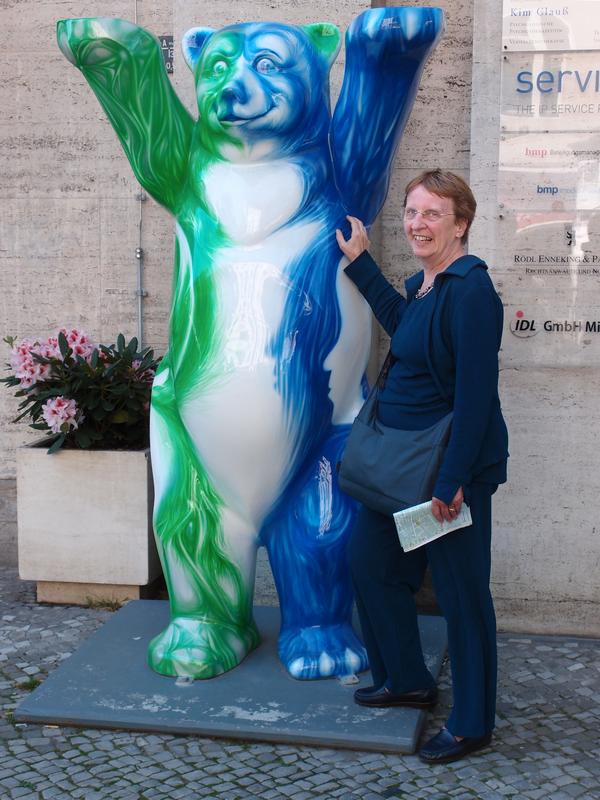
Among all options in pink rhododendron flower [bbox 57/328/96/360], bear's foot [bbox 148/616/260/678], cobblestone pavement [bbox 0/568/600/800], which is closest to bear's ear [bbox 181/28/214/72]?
pink rhododendron flower [bbox 57/328/96/360]

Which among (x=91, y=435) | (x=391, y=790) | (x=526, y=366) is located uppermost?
(x=526, y=366)

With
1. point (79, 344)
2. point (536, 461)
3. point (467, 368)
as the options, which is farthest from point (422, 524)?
point (79, 344)

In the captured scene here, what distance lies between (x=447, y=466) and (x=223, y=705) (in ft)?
3.34

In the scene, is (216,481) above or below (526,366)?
below

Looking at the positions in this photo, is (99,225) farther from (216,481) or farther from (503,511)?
(503,511)

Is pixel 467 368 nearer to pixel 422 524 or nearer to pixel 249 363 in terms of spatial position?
pixel 422 524

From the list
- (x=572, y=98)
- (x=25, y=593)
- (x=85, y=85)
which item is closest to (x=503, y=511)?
(x=572, y=98)

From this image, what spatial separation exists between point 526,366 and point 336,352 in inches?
38.4

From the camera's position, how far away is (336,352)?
3051 millimetres

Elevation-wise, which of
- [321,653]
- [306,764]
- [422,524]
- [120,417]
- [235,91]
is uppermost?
[235,91]

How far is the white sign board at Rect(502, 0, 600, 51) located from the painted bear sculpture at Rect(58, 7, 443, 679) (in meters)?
0.88

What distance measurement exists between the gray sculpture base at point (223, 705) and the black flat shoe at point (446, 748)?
0.05 m

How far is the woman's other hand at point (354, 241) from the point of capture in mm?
3004

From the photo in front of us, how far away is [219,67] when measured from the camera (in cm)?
293
